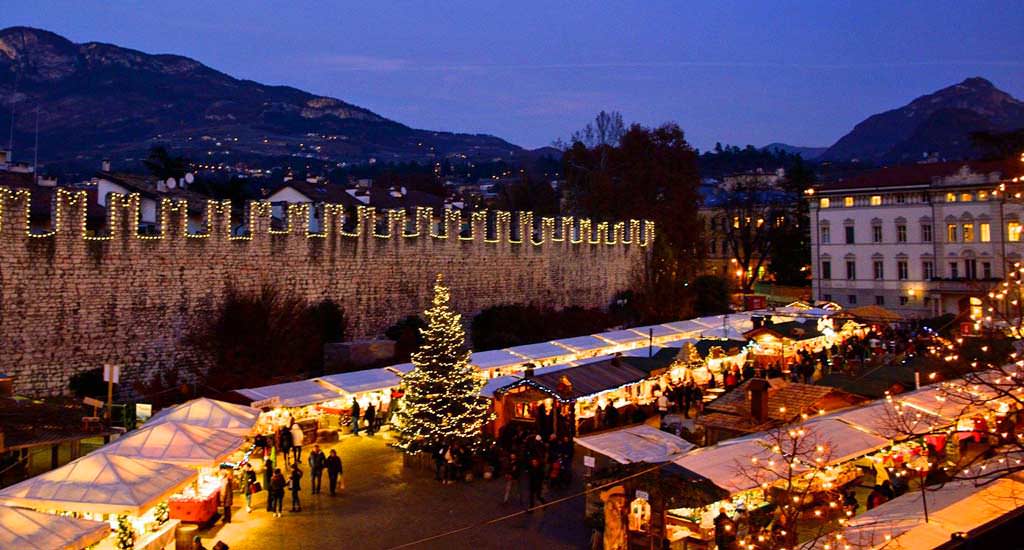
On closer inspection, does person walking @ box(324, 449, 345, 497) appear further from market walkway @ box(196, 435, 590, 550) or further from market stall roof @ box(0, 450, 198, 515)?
market stall roof @ box(0, 450, 198, 515)

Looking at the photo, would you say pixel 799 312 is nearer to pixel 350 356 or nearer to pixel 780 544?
pixel 350 356

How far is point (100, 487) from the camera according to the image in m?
8.26

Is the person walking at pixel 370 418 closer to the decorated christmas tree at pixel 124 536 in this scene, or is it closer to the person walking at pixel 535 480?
the person walking at pixel 535 480

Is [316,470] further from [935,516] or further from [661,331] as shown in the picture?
[661,331]

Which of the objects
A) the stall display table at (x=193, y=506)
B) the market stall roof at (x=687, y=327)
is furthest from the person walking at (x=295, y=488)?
the market stall roof at (x=687, y=327)

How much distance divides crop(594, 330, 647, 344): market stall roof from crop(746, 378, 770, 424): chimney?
10168 mm

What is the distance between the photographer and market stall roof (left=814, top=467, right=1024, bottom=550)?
7.43m

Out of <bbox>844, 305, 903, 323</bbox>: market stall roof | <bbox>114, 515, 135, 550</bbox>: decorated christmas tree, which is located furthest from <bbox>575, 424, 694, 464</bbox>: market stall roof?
<bbox>844, 305, 903, 323</bbox>: market stall roof

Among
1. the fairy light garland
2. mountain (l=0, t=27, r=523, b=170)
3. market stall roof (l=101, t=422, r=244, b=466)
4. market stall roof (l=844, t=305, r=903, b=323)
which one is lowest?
market stall roof (l=101, t=422, r=244, b=466)

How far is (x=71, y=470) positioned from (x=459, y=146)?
16881 cm

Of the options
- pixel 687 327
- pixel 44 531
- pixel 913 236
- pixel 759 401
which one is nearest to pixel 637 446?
pixel 759 401

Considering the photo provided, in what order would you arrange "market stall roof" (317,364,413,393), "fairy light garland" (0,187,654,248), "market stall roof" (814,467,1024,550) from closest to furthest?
"market stall roof" (814,467,1024,550) < "market stall roof" (317,364,413,393) < "fairy light garland" (0,187,654,248)

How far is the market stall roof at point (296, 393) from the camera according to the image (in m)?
14.4

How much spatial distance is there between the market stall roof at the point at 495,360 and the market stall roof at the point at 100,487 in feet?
30.0
